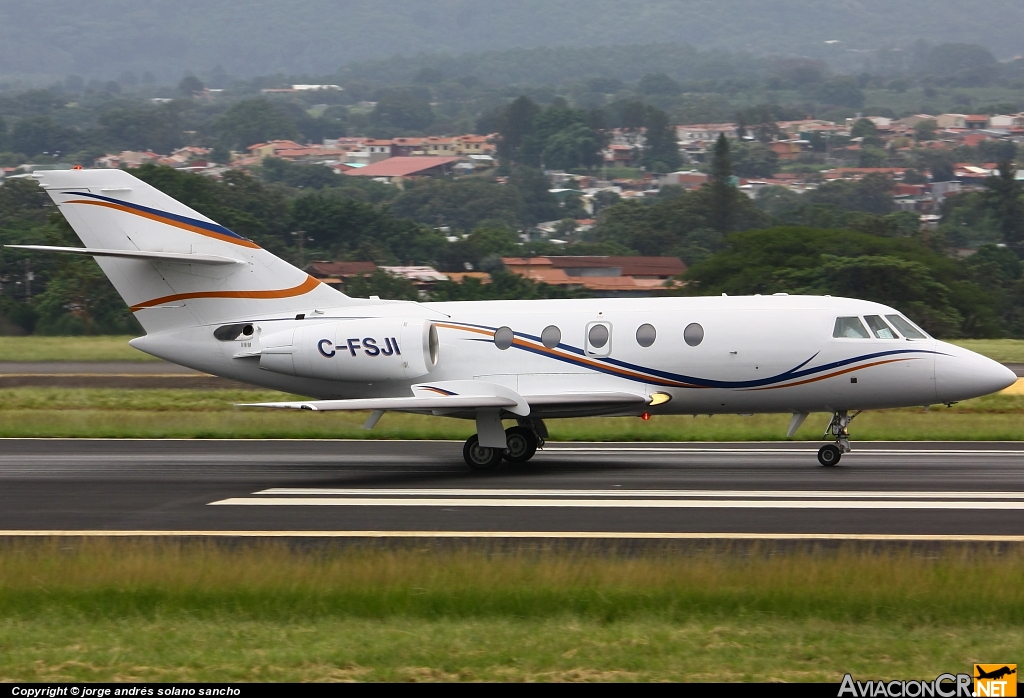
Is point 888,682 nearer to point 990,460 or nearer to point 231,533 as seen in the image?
point 231,533

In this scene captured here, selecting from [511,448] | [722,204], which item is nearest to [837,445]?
[511,448]

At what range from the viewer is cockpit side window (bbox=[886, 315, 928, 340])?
70.7ft

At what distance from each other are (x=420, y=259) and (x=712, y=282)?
34677mm

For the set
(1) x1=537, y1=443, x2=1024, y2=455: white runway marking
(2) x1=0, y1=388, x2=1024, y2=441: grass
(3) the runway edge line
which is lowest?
(2) x1=0, y1=388, x2=1024, y2=441: grass

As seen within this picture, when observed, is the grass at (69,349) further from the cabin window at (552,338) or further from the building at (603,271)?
the building at (603,271)

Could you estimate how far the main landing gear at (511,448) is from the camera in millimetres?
21641

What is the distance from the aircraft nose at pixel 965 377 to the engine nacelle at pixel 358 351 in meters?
7.98

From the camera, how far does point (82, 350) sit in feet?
161

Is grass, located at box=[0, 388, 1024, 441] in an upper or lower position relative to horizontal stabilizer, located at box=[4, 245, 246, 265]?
lower

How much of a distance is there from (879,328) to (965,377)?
5.04ft

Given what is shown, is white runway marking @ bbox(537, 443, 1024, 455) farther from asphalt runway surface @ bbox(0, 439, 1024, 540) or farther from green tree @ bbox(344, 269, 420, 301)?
green tree @ bbox(344, 269, 420, 301)

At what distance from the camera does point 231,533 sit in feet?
52.5

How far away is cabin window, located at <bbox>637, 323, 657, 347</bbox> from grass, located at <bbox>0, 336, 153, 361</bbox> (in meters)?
28.9
